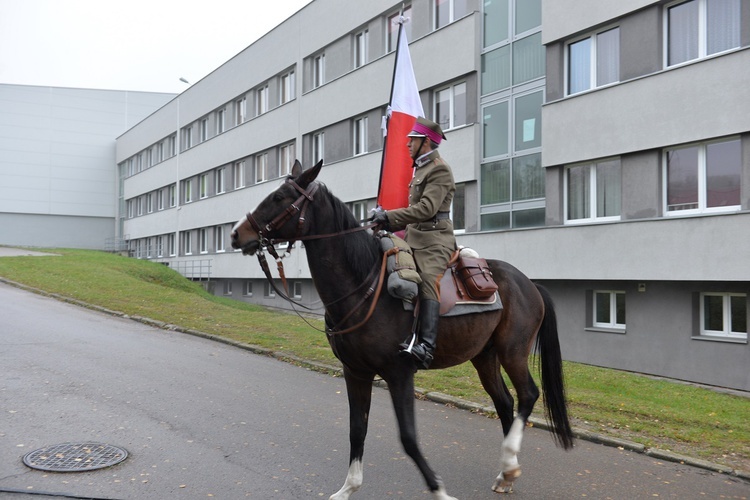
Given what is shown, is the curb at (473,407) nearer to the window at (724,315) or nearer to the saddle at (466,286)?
the saddle at (466,286)

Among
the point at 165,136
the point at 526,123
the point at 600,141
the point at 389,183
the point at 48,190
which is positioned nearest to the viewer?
the point at 389,183

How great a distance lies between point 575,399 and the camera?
955 cm

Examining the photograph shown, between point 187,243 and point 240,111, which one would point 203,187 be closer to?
point 187,243

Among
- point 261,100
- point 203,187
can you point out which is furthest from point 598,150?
point 203,187

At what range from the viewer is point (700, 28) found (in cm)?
1389

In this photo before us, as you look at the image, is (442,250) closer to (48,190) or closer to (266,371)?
(266,371)

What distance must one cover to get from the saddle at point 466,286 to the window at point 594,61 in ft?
38.3

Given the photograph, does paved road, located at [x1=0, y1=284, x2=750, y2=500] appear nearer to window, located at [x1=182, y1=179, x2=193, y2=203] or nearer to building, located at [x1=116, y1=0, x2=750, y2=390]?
building, located at [x1=116, y1=0, x2=750, y2=390]

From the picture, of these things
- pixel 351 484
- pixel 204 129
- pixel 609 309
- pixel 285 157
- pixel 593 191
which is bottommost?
pixel 351 484

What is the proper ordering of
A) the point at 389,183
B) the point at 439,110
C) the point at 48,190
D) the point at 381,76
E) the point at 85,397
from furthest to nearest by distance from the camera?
1. the point at 48,190
2. the point at 381,76
3. the point at 439,110
4. the point at 389,183
5. the point at 85,397

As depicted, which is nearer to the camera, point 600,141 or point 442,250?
point 442,250

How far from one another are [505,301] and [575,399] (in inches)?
165

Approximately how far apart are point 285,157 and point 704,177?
68.4 feet

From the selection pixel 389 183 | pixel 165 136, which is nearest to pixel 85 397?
pixel 389 183
